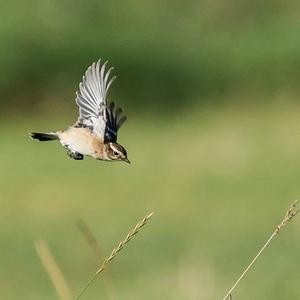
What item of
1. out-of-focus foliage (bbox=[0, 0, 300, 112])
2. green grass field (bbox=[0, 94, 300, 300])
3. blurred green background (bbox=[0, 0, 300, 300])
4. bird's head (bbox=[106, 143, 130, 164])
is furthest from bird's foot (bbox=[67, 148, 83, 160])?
out-of-focus foliage (bbox=[0, 0, 300, 112])

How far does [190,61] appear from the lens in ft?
50.7

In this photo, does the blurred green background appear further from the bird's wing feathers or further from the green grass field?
the bird's wing feathers

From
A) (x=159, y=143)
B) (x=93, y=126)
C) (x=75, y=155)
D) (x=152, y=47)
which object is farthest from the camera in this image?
(x=152, y=47)

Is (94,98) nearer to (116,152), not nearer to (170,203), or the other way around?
(116,152)

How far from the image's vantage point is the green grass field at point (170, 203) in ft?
27.0

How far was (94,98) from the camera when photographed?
2.23 meters

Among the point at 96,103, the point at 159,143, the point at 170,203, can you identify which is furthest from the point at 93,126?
the point at 159,143

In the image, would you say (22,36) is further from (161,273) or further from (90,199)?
(161,273)

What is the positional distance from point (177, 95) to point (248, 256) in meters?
7.01

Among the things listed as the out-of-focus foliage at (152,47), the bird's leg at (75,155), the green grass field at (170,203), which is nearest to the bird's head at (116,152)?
the bird's leg at (75,155)

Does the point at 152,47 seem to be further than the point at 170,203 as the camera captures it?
Yes

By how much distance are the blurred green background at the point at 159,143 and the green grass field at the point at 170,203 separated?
0.7 inches

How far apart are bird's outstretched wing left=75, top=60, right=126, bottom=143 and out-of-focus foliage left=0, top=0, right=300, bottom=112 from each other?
11.1 metres

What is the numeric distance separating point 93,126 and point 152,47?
12680mm
